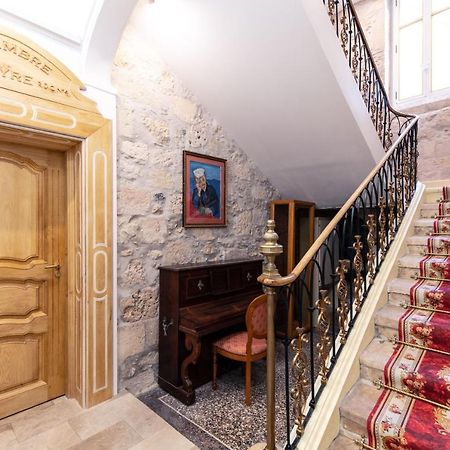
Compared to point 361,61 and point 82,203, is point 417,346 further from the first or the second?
point 361,61

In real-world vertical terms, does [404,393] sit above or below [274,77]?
below

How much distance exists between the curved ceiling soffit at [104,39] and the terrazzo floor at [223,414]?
8.18 feet

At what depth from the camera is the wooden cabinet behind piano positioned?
234 centimetres

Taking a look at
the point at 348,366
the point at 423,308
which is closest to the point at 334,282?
the point at 348,366

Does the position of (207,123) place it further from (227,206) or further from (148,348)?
(148,348)

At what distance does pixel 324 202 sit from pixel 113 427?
132 inches

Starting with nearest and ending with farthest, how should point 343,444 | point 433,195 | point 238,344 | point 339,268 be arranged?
point 343,444 → point 339,268 → point 238,344 → point 433,195

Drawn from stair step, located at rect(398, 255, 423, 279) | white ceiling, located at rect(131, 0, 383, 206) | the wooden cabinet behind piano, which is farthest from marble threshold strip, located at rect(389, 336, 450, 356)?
white ceiling, located at rect(131, 0, 383, 206)

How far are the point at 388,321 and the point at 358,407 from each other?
1.91 feet

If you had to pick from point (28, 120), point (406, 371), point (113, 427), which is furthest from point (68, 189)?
point (406, 371)

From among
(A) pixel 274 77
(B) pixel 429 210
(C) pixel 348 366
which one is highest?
(A) pixel 274 77

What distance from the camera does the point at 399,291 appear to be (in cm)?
201

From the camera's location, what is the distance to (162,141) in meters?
2.73

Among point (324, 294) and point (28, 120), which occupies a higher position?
point (28, 120)
